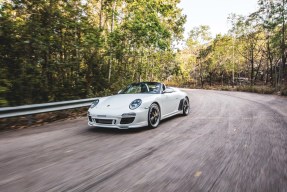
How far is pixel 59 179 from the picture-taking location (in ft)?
9.59

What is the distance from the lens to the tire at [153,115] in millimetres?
5953

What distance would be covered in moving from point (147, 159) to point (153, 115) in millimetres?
2517

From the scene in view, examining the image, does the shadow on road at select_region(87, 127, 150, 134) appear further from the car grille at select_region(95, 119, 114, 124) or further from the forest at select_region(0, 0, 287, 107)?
the forest at select_region(0, 0, 287, 107)

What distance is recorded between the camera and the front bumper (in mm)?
5488

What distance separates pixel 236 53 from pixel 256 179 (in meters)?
48.5

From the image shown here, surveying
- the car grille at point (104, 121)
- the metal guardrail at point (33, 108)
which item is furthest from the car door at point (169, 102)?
the metal guardrail at point (33, 108)

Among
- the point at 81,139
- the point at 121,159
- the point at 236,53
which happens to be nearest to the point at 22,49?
the point at 81,139

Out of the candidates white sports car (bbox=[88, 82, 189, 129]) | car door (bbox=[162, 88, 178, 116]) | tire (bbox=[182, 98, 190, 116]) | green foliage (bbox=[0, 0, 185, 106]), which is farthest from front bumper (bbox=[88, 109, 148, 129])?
green foliage (bbox=[0, 0, 185, 106])

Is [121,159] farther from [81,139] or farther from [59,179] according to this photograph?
[81,139]

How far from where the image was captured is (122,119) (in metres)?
5.50

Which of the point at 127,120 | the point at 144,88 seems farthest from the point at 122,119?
the point at 144,88

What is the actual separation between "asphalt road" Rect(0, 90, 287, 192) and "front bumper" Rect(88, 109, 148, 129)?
0.20m

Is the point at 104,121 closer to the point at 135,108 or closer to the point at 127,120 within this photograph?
the point at 127,120

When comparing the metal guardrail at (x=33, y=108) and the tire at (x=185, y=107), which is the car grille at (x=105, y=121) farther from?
the tire at (x=185, y=107)
